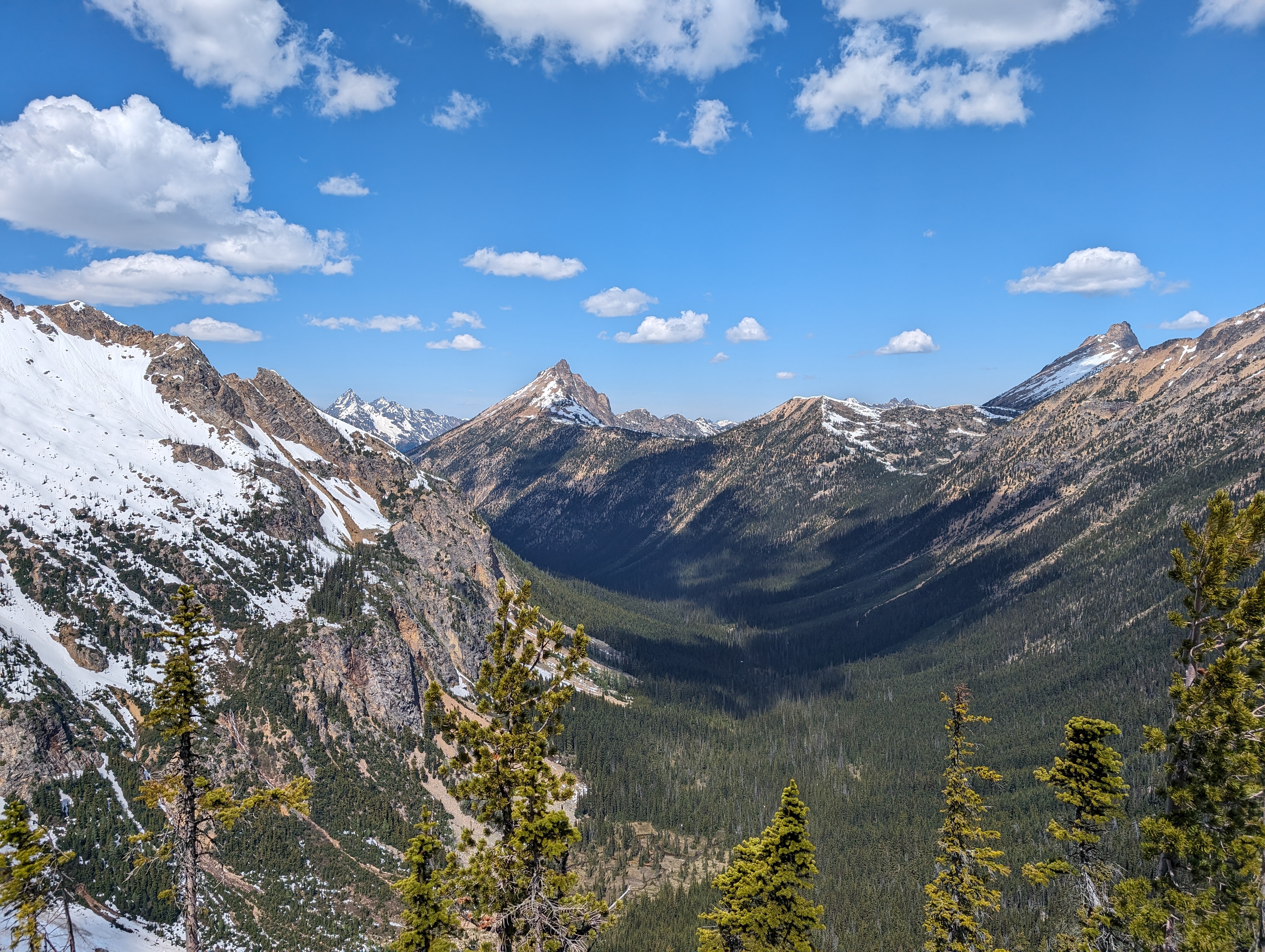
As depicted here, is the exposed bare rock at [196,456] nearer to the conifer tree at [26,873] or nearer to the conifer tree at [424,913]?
the conifer tree at [26,873]

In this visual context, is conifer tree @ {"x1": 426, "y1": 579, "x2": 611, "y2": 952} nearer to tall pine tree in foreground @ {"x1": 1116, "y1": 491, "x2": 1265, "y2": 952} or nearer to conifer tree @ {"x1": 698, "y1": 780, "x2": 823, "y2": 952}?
conifer tree @ {"x1": 698, "y1": 780, "x2": 823, "y2": 952}

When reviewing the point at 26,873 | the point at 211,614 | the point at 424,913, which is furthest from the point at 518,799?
the point at 211,614

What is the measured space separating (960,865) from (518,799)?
24409mm

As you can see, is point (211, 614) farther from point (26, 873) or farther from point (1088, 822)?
point (1088, 822)

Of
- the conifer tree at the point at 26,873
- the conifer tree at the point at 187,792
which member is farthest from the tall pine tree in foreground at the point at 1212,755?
the conifer tree at the point at 26,873

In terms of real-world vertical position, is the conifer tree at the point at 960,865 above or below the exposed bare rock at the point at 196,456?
below

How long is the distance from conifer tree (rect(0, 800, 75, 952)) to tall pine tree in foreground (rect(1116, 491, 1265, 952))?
37.3 m

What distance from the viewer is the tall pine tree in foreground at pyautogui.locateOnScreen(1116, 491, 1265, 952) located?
69.1 ft

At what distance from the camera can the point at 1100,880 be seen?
89.1ft

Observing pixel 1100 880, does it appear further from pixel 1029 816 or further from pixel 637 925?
pixel 1029 816

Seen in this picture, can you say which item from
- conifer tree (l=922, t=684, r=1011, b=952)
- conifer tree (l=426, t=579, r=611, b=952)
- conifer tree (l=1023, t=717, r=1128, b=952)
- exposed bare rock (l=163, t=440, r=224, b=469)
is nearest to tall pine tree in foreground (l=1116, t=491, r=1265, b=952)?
conifer tree (l=1023, t=717, r=1128, b=952)

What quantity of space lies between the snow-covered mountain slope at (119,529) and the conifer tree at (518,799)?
116668 millimetres

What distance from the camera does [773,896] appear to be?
32375mm

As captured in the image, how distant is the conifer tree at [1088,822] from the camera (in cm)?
2623
